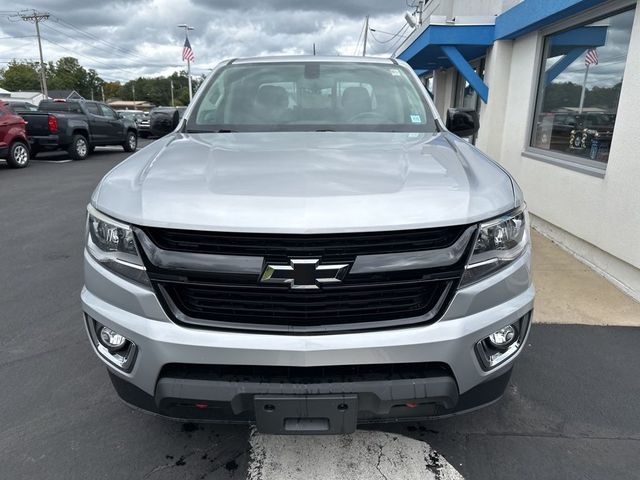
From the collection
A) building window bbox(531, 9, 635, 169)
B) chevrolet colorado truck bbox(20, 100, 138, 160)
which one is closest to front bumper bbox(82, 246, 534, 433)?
building window bbox(531, 9, 635, 169)

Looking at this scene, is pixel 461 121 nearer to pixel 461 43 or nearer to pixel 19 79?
pixel 461 43

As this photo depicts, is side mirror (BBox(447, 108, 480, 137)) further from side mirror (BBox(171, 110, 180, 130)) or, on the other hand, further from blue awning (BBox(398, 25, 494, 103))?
blue awning (BBox(398, 25, 494, 103))

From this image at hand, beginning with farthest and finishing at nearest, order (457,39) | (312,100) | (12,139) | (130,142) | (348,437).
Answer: (130,142) → (12,139) → (457,39) → (312,100) → (348,437)

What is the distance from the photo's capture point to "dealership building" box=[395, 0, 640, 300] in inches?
182

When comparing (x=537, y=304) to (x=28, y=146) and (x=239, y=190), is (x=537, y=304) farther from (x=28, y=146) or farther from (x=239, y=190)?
(x=28, y=146)

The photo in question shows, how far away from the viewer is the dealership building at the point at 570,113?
15.2 feet

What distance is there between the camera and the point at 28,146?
13.3 metres

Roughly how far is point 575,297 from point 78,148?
1544cm

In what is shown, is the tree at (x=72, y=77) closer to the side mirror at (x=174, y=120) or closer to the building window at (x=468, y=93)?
the building window at (x=468, y=93)

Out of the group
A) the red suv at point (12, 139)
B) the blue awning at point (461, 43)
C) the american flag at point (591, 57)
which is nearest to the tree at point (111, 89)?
the red suv at point (12, 139)

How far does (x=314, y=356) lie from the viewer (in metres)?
1.78

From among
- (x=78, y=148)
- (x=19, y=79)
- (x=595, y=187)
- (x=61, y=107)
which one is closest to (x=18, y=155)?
(x=78, y=148)

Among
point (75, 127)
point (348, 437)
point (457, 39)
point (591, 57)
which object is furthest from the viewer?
point (75, 127)

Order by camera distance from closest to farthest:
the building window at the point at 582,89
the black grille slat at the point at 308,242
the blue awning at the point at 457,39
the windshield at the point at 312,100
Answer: the black grille slat at the point at 308,242 → the windshield at the point at 312,100 → the building window at the point at 582,89 → the blue awning at the point at 457,39
